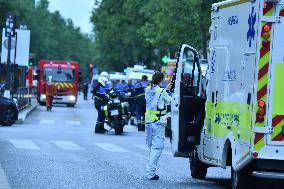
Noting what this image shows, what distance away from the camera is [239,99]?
14.2 metres

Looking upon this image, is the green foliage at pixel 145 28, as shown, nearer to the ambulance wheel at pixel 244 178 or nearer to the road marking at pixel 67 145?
the road marking at pixel 67 145

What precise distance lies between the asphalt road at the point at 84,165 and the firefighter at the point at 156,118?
47cm

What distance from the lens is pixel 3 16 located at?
77.7m

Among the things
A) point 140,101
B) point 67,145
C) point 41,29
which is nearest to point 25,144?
point 67,145

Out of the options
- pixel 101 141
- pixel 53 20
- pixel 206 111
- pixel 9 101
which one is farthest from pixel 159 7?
pixel 53 20

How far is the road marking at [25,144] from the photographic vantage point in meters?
23.6

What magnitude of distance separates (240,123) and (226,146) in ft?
2.96

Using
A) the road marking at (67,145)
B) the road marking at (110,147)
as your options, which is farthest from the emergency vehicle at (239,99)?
the road marking at (67,145)

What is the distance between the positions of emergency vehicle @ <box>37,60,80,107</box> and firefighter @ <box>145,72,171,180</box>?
46.1 meters

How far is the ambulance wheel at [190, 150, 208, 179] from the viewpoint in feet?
56.1

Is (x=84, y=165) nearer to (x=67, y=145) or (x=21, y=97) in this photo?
(x=67, y=145)

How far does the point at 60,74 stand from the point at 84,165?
4500cm

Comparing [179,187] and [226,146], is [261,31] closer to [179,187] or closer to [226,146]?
[226,146]

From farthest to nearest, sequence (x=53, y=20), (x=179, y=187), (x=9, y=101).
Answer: (x=53, y=20) → (x=9, y=101) → (x=179, y=187)
